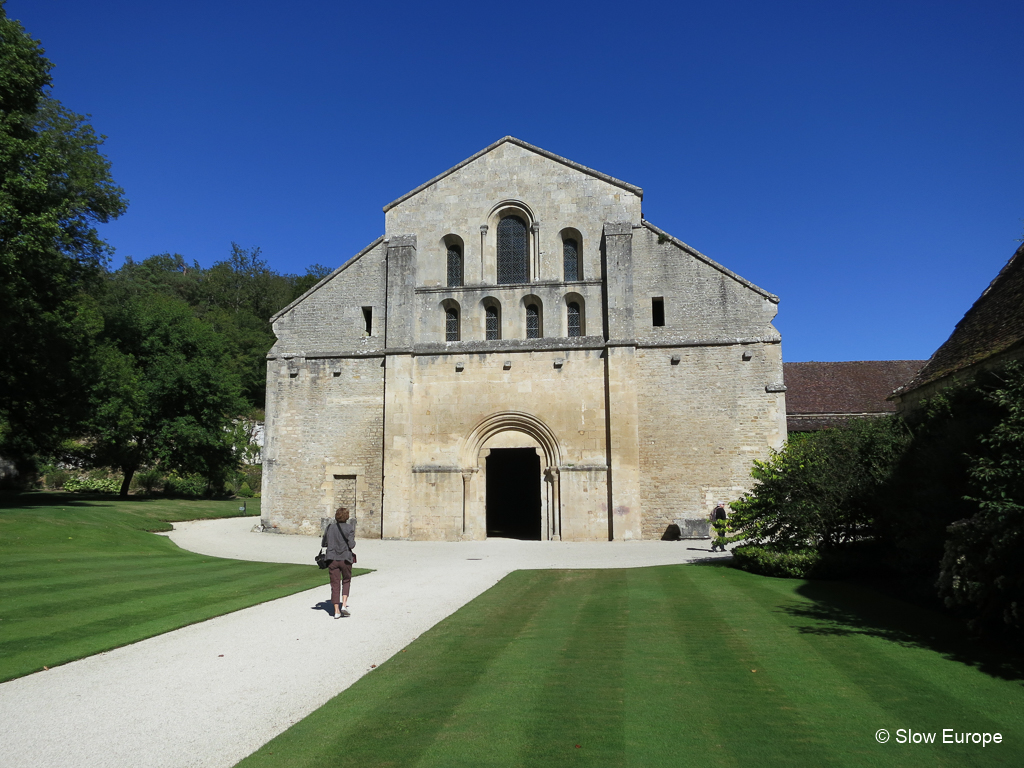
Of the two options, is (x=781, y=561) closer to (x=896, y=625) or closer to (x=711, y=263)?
(x=896, y=625)

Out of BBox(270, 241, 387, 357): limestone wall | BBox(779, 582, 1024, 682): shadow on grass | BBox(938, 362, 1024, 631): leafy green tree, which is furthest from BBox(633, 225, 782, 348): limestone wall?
BBox(938, 362, 1024, 631): leafy green tree

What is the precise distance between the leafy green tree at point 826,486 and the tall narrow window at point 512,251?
39.9 ft

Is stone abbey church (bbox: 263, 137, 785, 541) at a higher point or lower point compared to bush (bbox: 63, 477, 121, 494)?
higher

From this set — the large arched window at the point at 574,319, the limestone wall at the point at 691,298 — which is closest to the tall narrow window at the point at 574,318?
the large arched window at the point at 574,319

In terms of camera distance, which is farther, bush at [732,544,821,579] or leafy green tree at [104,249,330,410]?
leafy green tree at [104,249,330,410]

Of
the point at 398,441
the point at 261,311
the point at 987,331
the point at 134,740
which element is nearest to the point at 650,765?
the point at 134,740

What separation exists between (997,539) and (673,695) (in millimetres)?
3799

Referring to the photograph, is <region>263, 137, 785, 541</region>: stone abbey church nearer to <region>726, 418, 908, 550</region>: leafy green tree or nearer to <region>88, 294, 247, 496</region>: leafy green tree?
<region>726, 418, 908, 550</region>: leafy green tree

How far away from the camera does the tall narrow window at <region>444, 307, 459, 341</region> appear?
925 inches

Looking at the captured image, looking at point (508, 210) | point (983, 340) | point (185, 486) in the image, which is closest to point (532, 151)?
point (508, 210)

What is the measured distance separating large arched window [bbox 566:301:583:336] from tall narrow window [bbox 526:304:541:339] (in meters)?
1.09

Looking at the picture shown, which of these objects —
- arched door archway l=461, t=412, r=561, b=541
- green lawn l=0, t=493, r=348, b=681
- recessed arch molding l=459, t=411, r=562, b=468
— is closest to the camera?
green lawn l=0, t=493, r=348, b=681

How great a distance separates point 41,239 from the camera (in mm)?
18688

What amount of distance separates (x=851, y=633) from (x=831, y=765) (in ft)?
14.5
